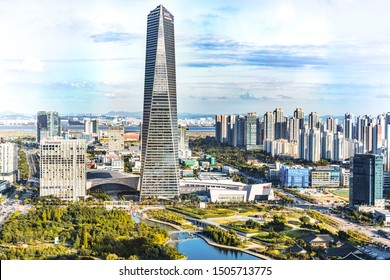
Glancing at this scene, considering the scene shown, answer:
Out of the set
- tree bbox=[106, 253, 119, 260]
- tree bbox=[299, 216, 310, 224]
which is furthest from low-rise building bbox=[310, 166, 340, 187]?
tree bbox=[106, 253, 119, 260]

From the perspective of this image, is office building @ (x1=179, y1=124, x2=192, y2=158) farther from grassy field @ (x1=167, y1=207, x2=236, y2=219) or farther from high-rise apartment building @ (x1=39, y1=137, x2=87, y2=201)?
grassy field @ (x1=167, y1=207, x2=236, y2=219)

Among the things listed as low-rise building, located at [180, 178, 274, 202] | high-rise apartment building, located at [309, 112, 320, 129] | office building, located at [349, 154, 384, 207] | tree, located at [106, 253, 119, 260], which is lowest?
tree, located at [106, 253, 119, 260]

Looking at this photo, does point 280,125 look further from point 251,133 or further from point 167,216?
point 167,216

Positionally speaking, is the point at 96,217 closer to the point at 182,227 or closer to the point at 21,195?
the point at 182,227

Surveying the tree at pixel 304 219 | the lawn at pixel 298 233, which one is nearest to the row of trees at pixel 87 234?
the lawn at pixel 298 233

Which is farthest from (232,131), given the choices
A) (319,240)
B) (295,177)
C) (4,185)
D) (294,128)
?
(319,240)

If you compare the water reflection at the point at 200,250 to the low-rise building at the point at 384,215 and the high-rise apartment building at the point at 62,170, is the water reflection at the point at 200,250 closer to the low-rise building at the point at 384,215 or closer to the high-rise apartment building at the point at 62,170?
the low-rise building at the point at 384,215

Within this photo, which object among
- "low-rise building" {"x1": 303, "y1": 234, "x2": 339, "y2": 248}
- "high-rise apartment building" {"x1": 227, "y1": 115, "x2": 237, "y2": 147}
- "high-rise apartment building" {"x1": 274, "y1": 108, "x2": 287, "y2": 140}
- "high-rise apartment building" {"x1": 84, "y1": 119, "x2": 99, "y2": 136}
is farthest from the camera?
"high-rise apartment building" {"x1": 84, "y1": 119, "x2": 99, "y2": 136}
